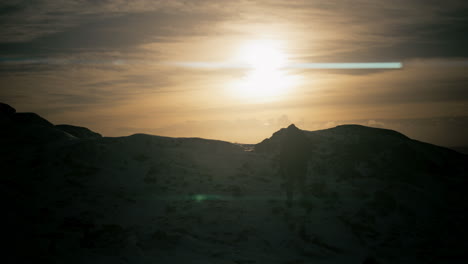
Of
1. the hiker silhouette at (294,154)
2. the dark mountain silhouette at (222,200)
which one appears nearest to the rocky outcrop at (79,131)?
the dark mountain silhouette at (222,200)

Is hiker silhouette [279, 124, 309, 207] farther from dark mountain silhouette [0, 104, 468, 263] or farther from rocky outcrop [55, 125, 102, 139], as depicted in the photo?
rocky outcrop [55, 125, 102, 139]

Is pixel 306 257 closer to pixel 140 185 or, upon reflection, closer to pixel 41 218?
pixel 140 185

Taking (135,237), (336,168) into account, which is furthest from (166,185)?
(336,168)

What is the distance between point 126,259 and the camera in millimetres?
27062

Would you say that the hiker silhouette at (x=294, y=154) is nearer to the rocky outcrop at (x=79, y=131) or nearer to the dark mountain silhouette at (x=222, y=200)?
the dark mountain silhouette at (x=222, y=200)

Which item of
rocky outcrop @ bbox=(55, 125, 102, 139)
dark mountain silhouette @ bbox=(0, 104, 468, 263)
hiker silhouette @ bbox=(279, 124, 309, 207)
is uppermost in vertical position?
rocky outcrop @ bbox=(55, 125, 102, 139)

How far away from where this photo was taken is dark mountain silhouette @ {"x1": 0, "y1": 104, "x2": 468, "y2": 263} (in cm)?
3073

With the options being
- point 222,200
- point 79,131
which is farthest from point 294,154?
point 79,131

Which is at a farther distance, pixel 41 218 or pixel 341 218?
pixel 341 218

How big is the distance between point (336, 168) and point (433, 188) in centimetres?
1196

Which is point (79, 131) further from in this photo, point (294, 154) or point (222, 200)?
point (294, 154)

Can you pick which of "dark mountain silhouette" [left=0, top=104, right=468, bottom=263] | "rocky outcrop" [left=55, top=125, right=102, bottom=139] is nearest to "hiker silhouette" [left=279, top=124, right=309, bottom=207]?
"dark mountain silhouette" [left=0, top=104, right=468, bottom=263]

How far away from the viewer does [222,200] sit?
1565 inches

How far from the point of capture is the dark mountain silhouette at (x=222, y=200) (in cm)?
3073
